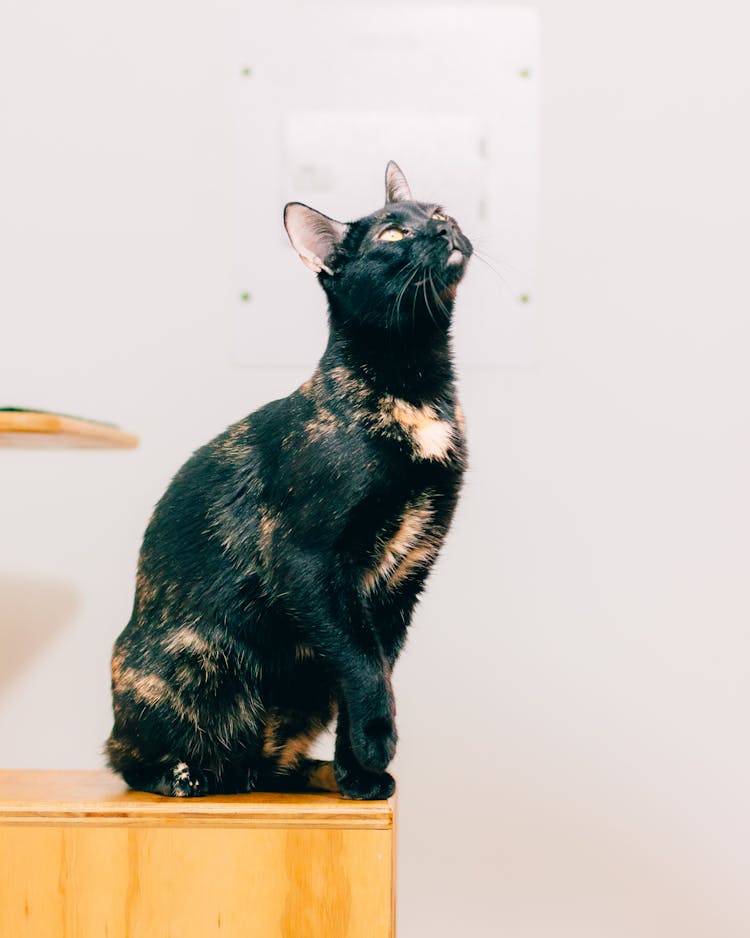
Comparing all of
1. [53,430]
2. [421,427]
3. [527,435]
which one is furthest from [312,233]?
[527,435]

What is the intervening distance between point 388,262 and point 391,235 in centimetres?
3

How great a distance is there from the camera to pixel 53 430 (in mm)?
1014

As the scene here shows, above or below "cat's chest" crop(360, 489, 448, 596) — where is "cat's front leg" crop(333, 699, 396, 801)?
below

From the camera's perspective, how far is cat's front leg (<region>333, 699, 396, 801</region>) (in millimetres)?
1072

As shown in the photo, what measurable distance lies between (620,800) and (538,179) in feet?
3.45

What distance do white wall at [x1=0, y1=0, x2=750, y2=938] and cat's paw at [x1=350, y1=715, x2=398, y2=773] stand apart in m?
0.66

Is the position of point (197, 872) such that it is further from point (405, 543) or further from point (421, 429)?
point (421, 429)

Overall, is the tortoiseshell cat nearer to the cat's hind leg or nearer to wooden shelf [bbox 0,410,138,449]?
the cat's hind leg

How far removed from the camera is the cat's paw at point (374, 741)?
103cm

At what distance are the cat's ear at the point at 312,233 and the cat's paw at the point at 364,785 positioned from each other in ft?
1.78

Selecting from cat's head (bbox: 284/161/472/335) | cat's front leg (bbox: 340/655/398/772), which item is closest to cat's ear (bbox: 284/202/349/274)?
cat's head (bbox: 284/161/472/335)

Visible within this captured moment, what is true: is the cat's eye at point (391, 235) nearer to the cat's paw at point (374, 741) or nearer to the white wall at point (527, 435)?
the cat's paw at point (374, 741)

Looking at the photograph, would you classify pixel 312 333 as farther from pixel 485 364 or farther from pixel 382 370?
pixel 382 370

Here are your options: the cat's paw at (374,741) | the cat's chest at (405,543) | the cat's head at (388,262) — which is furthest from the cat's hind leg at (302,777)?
the cat's head at (388,262)
